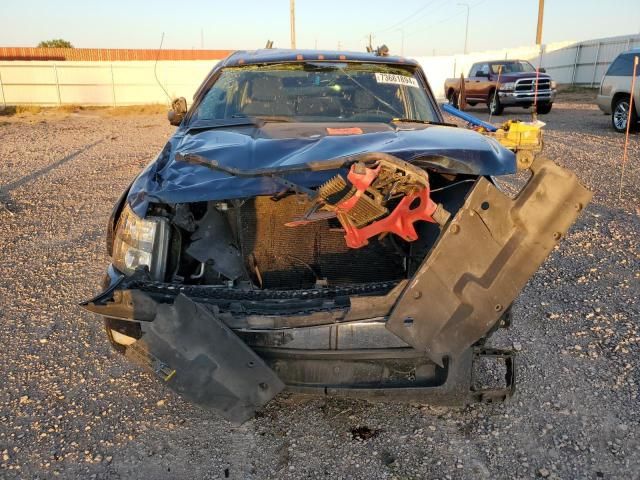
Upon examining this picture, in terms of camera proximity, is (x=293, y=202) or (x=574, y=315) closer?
(x=293, y=202)

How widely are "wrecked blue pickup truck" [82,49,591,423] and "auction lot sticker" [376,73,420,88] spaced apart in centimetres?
117

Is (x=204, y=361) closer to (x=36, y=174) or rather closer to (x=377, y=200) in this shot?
(x=377, y=200)

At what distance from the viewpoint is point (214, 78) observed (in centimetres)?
448

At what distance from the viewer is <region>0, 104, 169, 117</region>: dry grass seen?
22.5m

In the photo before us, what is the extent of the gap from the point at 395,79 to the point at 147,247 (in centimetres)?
257

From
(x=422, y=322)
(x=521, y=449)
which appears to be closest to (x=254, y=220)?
(x=422, y=322)

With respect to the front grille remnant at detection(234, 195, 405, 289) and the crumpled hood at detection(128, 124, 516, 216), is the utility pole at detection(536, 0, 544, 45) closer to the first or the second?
the crumpled hood at detection(128, 124, 516, 216)

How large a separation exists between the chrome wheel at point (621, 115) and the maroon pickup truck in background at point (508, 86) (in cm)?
438

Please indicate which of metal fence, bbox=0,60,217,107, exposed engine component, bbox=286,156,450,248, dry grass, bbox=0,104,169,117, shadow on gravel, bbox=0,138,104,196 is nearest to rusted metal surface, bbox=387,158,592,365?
exposed engine component, bbox=286,156,450,248

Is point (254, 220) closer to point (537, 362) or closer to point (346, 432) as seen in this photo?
point (346, 432)

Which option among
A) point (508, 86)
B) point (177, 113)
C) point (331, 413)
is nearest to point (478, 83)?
point (508, 86)

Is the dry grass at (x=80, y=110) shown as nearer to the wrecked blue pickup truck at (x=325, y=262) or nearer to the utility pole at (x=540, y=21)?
the wrecked blue pickup truck at (x=325, y=262)

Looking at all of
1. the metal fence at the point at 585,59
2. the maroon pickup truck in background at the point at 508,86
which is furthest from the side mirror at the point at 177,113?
the metal fence at the point at 585,59

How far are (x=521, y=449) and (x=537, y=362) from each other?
89 cm
